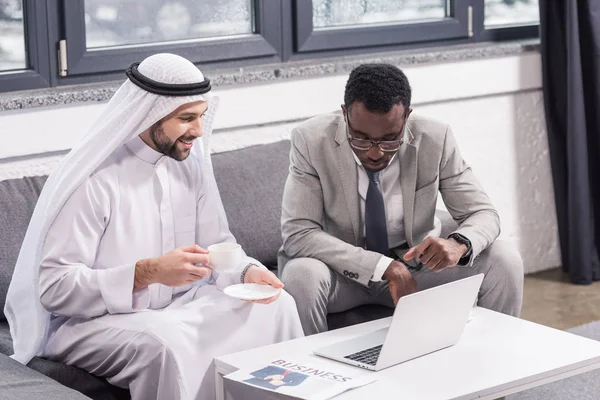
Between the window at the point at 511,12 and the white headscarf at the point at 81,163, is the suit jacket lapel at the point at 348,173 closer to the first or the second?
the white headscarf at the point at 81,163

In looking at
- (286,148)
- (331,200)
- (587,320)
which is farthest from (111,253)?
(587,320)

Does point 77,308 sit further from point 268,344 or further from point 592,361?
point 592,361

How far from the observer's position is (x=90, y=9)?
367cm

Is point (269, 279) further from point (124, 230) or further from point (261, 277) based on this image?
point (124, 230)

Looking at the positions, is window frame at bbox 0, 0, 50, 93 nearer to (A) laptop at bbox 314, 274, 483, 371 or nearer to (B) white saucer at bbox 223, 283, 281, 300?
(B) white saucer at bbox 223, 283, 281, 300

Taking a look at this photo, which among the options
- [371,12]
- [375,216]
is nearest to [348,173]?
[375,216]

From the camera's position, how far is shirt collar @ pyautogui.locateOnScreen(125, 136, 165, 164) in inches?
114

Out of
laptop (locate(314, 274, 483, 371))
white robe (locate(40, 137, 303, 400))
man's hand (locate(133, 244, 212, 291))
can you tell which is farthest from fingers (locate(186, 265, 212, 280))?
laptop (locate(314, 274, 483, 371))

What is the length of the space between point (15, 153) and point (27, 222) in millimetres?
378

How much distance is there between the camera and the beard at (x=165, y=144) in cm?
287

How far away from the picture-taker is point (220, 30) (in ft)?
13.2

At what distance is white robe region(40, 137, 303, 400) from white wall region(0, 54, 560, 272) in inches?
26.2

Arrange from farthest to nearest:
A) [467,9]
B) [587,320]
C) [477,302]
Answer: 1. [467,9]
2. [587,320]
3. [477,302]

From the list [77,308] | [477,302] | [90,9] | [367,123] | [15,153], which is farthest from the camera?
[90,9]
